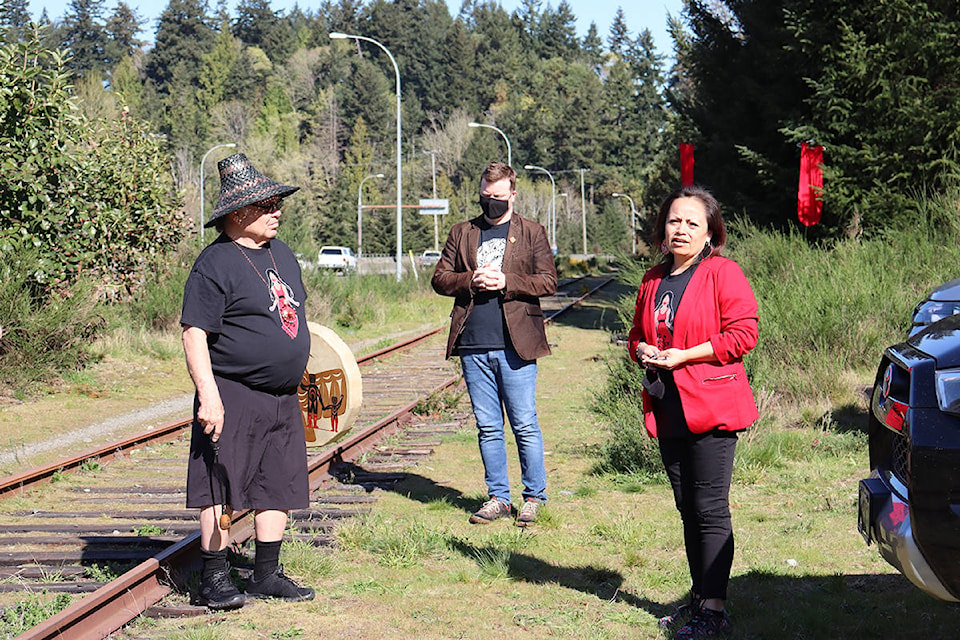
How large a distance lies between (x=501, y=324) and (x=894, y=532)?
3.45 metres

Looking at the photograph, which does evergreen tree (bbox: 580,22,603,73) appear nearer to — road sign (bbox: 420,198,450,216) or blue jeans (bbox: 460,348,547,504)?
road sign (bbox: 420,198,450,216)

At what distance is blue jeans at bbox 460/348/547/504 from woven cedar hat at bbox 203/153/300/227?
6.44ft

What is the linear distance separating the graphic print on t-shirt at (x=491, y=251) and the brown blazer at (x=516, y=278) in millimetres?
30

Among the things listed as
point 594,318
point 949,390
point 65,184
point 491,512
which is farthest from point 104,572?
point 594,318

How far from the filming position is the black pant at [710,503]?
178 inches

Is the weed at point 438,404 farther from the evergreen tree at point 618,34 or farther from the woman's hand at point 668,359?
the evergreen tree at point 618,34

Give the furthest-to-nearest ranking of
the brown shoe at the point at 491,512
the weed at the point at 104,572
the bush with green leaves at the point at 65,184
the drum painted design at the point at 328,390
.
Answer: the bush with green leaves at the point at 65,184
the brown shoe at the point at 491,512
the drum painted design at the point at 328,390
the weed at the point at 104,572

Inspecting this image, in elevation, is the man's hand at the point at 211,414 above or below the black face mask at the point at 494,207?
below

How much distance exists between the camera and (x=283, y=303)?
5.20 meters

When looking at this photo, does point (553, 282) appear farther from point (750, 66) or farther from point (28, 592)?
point (750, 66)

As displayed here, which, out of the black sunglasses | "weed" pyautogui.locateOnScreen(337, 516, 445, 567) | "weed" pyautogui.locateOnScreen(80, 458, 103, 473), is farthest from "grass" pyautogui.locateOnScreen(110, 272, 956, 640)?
"weed" pyautogui.locateOnScreen(80, 458, 103, 473)

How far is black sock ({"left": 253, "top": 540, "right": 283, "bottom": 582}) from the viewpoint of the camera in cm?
523

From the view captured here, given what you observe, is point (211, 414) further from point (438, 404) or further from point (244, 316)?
point (438, 404)

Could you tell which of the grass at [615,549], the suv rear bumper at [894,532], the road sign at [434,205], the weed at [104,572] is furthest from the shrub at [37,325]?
the road sign at [434,205]
